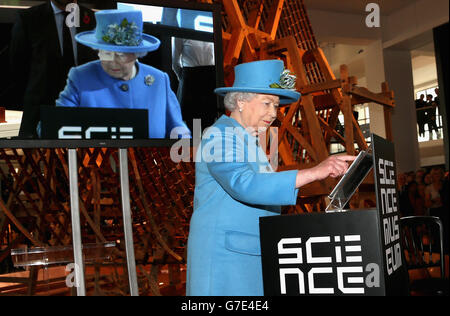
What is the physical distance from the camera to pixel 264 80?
1544 millimetres

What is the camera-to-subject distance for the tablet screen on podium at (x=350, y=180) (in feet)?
4.01

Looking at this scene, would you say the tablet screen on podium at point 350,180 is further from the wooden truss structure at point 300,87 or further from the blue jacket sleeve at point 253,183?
the wooden truss structure at point 300,87

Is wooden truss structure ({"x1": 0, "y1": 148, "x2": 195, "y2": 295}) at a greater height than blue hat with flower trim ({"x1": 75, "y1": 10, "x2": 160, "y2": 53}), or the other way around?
Result: blue hat with flower trim ({"x1": 75, "y1": 10, "x2": 160, "y2": 53})

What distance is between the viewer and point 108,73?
201 cm

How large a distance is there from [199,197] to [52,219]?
2.42 m

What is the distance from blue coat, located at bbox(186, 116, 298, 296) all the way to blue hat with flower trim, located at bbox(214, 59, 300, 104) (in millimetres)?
172

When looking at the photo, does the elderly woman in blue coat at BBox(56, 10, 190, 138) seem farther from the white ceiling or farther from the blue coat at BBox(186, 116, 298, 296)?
the white ceiling

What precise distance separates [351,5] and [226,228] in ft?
23.2

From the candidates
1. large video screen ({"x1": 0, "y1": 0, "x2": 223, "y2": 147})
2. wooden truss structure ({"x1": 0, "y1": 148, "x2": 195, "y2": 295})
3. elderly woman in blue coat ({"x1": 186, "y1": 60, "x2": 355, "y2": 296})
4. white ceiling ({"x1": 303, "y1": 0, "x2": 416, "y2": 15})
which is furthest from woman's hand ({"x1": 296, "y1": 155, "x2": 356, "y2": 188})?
white ceiling ({"x1": 303, "y1": 0, "x2": 416, "y2": 15})

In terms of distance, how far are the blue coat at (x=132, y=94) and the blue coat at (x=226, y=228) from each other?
665 millimetres

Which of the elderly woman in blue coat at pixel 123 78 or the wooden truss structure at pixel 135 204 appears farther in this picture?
the wooden truss structure at pixel 135 204

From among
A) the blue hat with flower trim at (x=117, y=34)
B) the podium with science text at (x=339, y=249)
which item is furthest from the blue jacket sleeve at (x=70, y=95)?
the podium with science text at (x=339, y=249)

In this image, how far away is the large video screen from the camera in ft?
6.21

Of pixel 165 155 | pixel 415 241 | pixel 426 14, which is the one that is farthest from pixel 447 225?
pixel 426 14
